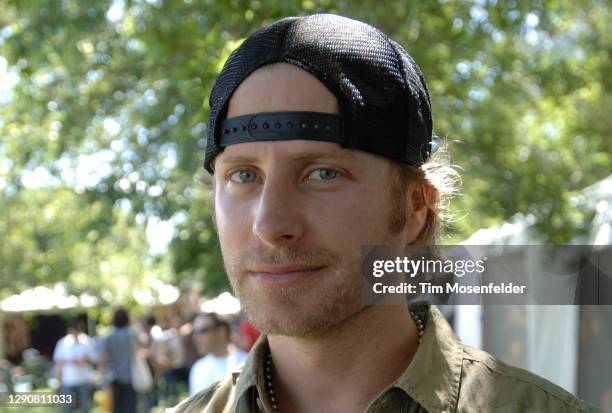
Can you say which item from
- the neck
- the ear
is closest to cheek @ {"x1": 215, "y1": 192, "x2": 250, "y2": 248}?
the neck

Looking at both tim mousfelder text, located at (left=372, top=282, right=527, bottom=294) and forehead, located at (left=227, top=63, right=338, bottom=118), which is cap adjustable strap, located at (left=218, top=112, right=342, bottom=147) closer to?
forehead, located at (left=227, top=63, right=338, bottom=118)

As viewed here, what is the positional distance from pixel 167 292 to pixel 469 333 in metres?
17.6

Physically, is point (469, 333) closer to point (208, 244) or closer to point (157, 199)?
point (157, 199)

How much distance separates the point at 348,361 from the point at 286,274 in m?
0.27

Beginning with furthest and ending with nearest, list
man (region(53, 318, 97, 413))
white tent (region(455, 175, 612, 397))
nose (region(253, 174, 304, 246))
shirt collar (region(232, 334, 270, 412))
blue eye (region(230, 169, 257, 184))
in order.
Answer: white tent (region(455, 175, 612, 397)) < man (region(53, 318, 97, 413)) < shirt collar (region(232, 334, 270, 412)) < blue eye (region(230, 169, 257, 184)) < nose (region(253, 174, 304, 246))

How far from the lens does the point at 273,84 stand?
1.70m

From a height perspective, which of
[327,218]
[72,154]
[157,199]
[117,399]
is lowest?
[117,399]

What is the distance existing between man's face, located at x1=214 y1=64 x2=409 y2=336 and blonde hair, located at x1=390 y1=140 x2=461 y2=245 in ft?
0.15

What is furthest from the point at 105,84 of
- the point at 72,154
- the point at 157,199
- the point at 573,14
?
the point at 573,14

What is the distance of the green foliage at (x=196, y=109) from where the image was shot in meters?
5.86

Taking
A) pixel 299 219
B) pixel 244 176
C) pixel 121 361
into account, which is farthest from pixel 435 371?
pixel 121 361

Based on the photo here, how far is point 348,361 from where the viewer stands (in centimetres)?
174

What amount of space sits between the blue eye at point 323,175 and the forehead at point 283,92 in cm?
12

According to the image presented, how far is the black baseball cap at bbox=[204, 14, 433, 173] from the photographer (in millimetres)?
1651
